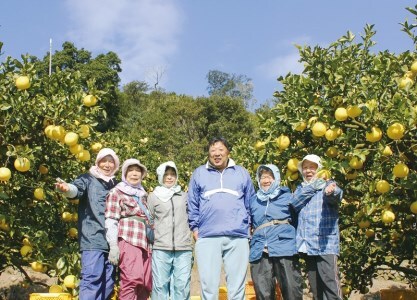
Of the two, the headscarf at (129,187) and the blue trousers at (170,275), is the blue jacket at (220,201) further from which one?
the headscarf at (129,187)

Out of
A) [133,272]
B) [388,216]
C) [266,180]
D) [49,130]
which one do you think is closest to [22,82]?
[49,130]

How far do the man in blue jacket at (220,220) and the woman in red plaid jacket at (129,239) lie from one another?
15.1 inches

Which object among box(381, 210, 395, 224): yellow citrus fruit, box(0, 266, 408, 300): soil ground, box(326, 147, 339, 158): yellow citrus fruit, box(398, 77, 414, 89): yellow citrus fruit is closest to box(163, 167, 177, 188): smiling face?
box(326, 147, 339, 158): yellow citrus fruit

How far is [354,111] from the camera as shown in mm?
3266

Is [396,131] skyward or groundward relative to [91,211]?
skyward

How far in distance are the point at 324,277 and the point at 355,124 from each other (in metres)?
1.08

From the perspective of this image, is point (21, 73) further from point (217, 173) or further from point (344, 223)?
point (344, 223)

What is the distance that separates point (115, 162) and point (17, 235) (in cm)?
96

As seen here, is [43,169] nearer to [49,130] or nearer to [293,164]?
[49,130]

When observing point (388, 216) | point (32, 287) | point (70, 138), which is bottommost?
point (32, 287)

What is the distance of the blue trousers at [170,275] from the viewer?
11.9ft

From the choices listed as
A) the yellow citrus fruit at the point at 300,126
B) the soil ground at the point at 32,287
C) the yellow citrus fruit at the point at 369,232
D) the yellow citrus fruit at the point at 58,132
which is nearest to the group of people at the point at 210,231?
the yellow citrus fruit at the point at 300,126

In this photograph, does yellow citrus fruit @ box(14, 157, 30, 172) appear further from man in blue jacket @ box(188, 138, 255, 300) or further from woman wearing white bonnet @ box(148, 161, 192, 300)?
man in blue jacket @ box(188, 138, 255, 300)

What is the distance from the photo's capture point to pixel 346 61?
11.6ft
